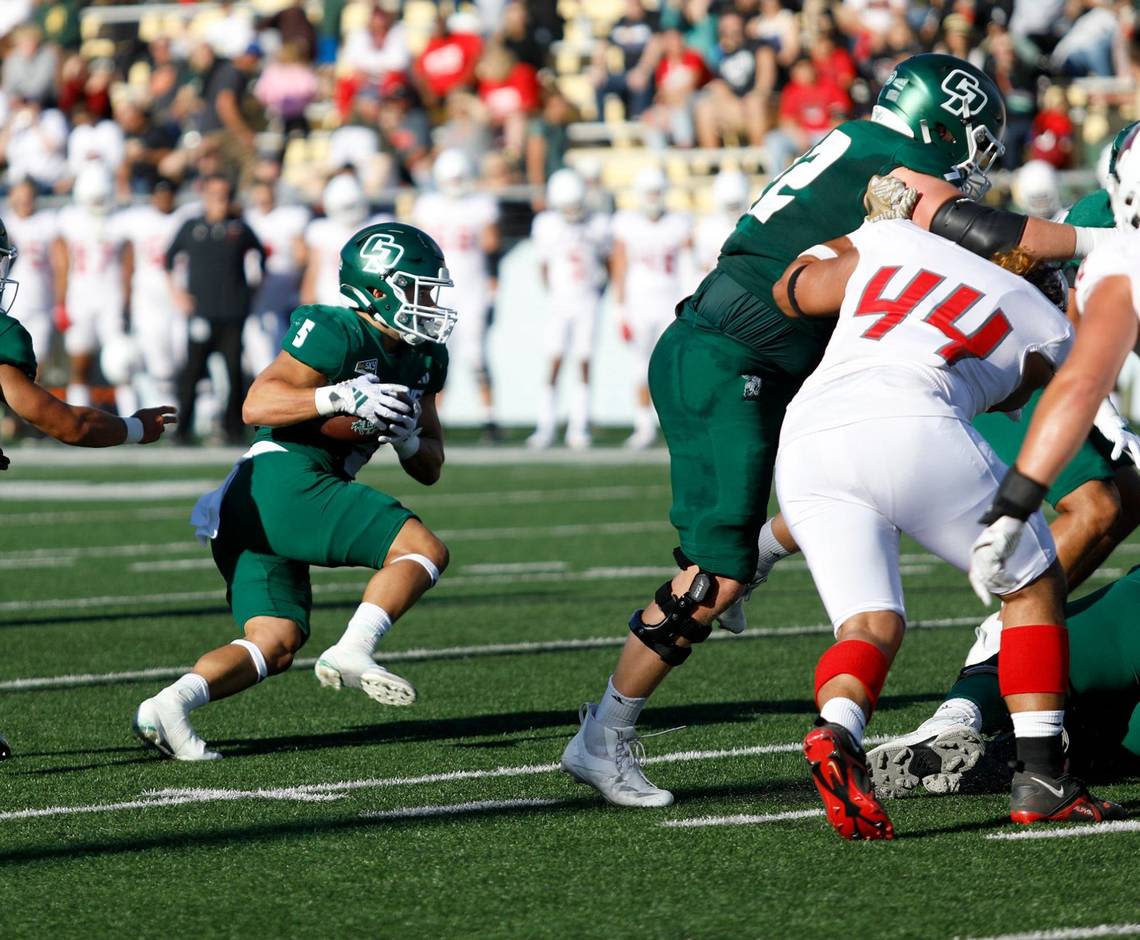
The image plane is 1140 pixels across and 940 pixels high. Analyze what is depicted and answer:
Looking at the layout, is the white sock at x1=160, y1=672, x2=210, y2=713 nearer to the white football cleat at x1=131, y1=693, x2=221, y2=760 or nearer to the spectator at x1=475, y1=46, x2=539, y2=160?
the white football cleat at x1=131, y1=693, x2=221, y2=760

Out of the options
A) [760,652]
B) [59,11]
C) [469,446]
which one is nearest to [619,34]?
[469,446]

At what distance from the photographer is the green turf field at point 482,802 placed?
11.8 ft

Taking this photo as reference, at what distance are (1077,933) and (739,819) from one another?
1.11 metres

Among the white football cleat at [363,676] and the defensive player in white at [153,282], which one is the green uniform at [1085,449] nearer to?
the white football cleat at [363,676]

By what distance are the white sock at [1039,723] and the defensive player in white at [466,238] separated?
1291 centimetres

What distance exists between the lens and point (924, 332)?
4105 mm

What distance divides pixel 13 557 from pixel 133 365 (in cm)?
845

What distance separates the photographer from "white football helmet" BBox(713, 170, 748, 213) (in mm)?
16781

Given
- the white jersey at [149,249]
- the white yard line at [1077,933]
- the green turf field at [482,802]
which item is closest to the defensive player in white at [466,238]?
the white jersey at [149,249]

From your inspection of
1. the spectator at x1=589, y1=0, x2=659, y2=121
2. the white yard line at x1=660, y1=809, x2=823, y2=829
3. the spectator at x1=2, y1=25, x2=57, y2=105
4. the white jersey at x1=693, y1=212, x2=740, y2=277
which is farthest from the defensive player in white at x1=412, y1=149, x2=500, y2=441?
the white yard line at x1=660, y1=809, x2=823, y2=829

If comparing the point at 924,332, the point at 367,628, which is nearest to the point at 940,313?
the point at 924,332

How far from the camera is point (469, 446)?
648 inches

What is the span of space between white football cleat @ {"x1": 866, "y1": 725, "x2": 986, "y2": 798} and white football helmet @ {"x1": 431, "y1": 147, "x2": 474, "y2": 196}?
1288 cm

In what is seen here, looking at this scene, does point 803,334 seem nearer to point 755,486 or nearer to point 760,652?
point 755,486
